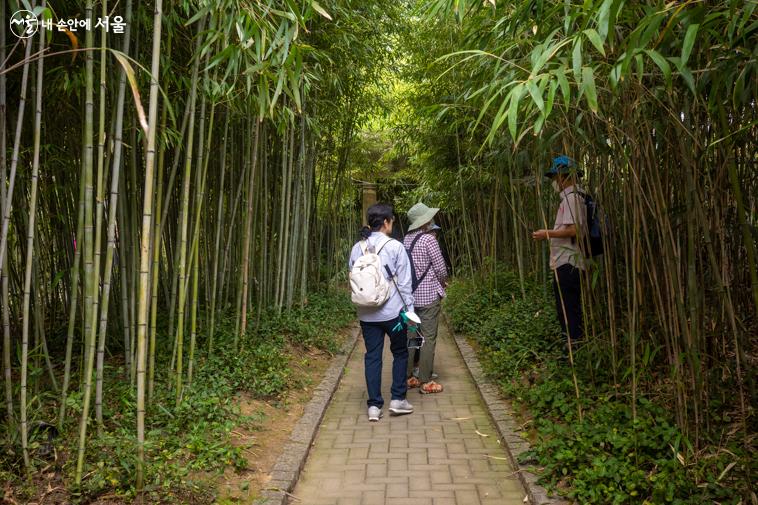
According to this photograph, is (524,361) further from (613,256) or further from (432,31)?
(432,31)

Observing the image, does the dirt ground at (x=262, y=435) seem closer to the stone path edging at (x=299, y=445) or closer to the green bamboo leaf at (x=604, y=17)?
the stone path edging at (x=299, y=445)

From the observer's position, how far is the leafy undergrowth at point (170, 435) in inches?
95.0

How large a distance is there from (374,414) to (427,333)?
2.52 ft

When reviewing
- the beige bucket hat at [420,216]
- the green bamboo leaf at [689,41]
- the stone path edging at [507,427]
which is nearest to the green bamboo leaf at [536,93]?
the green bamboo leaf at [689,41]

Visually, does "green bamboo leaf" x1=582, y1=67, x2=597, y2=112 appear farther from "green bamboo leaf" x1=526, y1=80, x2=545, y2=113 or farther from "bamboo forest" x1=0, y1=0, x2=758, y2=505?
"green bamboo leaf" x1=526, y1=80, x2=545, y2=113

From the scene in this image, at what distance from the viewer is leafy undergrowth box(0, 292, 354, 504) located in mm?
2412

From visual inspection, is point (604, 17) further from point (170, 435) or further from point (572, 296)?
point (170, 435)

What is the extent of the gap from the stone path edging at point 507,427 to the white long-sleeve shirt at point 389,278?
0.79 m

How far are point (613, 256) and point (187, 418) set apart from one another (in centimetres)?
228

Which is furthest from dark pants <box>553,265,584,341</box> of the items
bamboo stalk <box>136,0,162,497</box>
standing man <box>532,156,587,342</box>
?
bamboo stalk <box>136,0,162,497</box>

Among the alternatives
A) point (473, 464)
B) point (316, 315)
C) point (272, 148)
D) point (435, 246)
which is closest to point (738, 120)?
point (473, 464)

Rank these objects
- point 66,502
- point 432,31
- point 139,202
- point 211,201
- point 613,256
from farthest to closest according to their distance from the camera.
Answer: point 432,31 < point 211,201 < point 139,202 < point 613,256 < point 66,502

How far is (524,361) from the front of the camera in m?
4.32

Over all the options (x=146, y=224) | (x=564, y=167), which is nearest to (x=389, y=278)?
(x=564, y=167)
